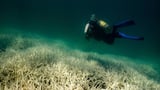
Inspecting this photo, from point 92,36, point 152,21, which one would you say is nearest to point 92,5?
point 152,21

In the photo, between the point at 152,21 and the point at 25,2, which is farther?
the point at 25,2

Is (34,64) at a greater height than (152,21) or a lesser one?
lesser

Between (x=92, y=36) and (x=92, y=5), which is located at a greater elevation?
(x=92, y=5)

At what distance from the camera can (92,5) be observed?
57344mm

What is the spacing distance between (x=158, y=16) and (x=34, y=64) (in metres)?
38.0

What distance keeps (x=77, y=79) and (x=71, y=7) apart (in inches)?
2623

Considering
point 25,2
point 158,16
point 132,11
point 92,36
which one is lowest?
point 92,36

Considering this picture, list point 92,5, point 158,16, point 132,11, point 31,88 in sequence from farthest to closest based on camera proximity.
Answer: point 92,5
point 132,11
point 158,16
point 31,88

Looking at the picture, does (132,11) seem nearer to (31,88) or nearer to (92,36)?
(92,36)

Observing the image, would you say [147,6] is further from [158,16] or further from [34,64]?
[34,64]

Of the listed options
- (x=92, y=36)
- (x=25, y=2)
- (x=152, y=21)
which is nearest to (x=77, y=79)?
(x=92, y=36)

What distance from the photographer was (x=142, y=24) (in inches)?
2053

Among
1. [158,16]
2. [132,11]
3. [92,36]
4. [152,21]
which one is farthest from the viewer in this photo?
[132,11]

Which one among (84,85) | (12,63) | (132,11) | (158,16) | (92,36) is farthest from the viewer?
(132,11)
